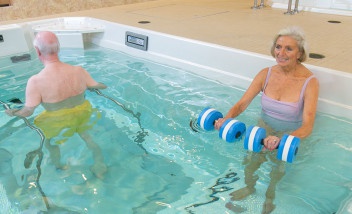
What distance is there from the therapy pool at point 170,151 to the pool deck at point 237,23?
10.5 inches

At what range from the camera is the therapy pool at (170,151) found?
69.7 inches

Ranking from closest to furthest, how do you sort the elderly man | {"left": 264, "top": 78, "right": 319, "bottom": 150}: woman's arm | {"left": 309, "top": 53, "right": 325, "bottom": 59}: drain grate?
{"left": 264, "top": 78, "right": 319, "bottom": 150}: woman's arm < the elderly man < {"left": 309, "top": 53, "right": 325, "bottom": 59}: drain grate

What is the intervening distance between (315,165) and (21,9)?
402 cm

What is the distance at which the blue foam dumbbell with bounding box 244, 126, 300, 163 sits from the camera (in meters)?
1.65

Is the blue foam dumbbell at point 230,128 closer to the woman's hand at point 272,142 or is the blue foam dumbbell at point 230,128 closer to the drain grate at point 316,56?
the woman's hand at point 272,142

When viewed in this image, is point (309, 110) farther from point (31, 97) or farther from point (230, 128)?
point (31, 97)

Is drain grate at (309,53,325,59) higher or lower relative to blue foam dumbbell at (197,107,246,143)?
higher

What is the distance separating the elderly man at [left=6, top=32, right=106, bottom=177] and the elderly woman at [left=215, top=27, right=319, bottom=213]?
0.87m

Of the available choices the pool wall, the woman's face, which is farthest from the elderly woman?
the pool wall

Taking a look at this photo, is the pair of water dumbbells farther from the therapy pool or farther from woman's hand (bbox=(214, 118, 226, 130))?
the therapy pool

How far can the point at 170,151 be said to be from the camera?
221 centimetres

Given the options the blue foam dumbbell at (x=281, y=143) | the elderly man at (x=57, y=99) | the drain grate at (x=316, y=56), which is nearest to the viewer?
the blue foam dumbbell at (x=281, y=143)

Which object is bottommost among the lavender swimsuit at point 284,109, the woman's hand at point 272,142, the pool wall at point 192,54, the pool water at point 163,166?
the pool water at point 163,166

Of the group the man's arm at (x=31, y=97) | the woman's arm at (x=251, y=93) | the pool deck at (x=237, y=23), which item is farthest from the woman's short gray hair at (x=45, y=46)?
the pool deck at (x=237, y=23)
